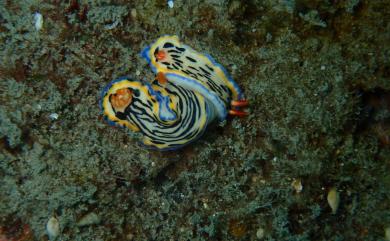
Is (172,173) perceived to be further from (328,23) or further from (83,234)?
(328,23)

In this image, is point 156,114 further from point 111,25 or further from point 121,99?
point 111,25

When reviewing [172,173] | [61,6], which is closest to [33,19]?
[61,6]

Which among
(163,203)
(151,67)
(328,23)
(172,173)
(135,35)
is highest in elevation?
(328,23)

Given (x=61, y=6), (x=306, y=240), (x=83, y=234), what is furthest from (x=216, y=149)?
(x=61, y=6)

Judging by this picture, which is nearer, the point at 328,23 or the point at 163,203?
the point at 328,23

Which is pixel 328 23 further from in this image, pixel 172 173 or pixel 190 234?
pixel 190 234

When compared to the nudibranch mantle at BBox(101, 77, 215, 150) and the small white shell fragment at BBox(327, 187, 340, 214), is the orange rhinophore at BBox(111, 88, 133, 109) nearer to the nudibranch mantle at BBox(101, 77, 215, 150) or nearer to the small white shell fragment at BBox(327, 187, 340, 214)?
the nudibranch mantle at BBox(101, 77, 215, 150)

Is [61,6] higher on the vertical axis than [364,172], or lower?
higher

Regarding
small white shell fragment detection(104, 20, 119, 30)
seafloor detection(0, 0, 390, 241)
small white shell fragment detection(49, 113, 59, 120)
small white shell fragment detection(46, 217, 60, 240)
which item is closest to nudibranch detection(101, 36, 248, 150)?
seafloor detection(0, 0, 390, 241)
